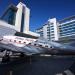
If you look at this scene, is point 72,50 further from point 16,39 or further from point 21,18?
point 21,18

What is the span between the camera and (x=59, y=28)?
12356 centimetres

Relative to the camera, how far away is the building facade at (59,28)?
115125 mm

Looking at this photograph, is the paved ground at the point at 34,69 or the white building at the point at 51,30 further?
the white building at the point at 51,30

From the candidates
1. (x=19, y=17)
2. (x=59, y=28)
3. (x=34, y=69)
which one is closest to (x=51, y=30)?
(x=59, y=28)

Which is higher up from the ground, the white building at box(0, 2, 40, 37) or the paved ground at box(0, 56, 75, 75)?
the white building at box(0, 2, 40, 37)

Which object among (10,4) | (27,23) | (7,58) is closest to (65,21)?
(27,23)

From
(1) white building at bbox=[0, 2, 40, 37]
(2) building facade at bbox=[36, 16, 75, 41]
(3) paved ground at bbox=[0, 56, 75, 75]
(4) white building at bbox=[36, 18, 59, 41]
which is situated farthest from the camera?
(4) white building at bbox=[36, 18, 59, 41]

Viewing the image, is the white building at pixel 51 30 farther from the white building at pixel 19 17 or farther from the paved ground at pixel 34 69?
the paved ground at pixel 34 69

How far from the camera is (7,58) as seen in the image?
14352mm

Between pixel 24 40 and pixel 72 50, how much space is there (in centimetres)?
510

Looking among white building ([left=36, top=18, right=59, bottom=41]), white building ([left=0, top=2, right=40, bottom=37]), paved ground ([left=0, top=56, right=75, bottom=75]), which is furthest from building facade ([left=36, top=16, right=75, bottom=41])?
paved ground ([left=0, top=56, right=75, bottom=75])

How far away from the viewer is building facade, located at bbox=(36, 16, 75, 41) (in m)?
115

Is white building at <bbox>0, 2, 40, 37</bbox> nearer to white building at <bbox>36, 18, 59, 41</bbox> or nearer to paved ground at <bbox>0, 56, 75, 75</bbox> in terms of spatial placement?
paved ground at <bbox>0, 56, 75, 75</bbox>

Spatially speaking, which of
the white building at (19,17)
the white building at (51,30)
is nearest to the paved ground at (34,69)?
the white building at (19,17)
